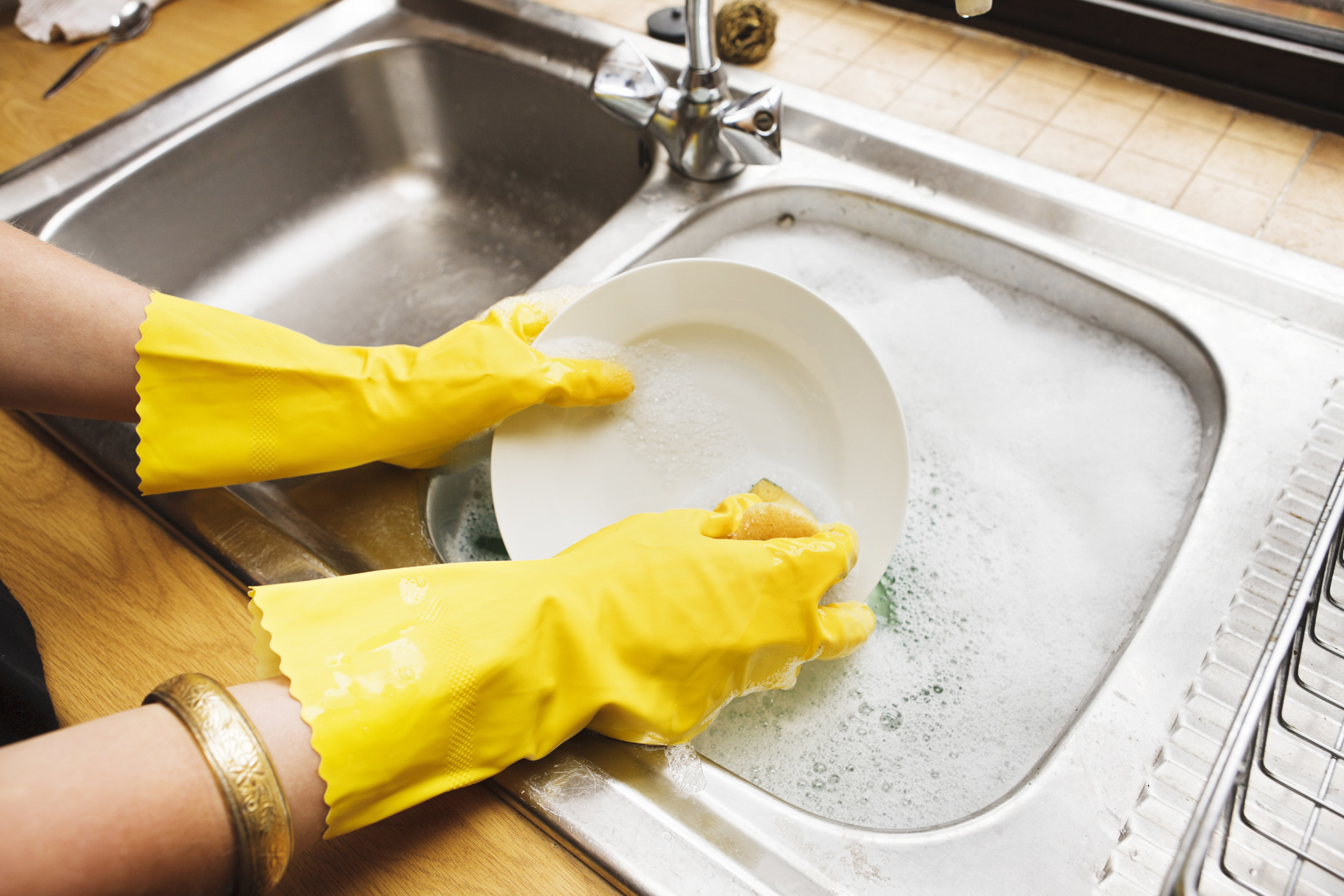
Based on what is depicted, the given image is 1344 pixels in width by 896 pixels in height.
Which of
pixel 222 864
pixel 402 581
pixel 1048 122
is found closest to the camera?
pixel 222 864

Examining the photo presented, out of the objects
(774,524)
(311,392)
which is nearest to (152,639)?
(311,392)

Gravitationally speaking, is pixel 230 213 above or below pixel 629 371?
above

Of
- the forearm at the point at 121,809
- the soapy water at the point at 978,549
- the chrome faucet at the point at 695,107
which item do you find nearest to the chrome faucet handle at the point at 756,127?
the chrome faucet at the point at 695,107

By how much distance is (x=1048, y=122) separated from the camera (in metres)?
0.95

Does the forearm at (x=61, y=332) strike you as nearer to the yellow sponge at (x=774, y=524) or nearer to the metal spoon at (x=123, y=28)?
the yellow sponge at (x=774, y=524)

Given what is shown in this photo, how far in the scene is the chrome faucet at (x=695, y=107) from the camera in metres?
0.83

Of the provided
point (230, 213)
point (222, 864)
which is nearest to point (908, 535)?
point (222, 864)

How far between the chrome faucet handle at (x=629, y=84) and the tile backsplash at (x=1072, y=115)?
0.28 meters

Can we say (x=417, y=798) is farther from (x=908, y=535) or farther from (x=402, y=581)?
(x=908, y=535)

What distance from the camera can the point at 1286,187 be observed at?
0.85 m

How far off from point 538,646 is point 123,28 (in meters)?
1.23

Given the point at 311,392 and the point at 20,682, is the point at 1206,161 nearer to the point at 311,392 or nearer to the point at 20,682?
the point at 311,392

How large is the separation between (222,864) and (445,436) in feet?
1.22

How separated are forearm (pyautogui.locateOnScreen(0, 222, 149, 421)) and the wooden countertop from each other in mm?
95
